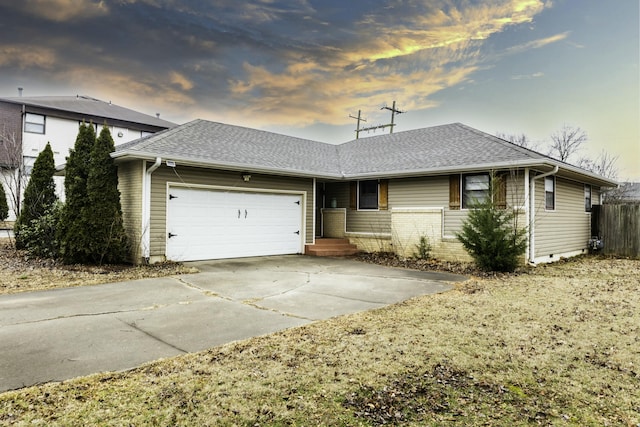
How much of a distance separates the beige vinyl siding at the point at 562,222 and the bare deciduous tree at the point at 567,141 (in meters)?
13.4

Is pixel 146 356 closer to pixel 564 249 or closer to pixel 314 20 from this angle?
pixel 314 20

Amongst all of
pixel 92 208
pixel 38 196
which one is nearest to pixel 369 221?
pixel 92 208

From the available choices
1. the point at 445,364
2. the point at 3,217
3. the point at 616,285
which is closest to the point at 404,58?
the point at 616,285

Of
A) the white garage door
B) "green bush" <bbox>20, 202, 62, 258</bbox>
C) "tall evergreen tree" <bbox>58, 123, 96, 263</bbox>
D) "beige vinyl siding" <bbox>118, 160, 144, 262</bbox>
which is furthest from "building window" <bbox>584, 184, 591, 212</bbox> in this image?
"green bush" <bbox>20, 202, 62, 258</bbox>

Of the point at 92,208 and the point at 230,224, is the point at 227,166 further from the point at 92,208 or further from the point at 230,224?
the point at 92,208

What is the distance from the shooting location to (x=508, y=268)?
9.22 metres

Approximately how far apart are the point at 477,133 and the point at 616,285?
21.4 feet

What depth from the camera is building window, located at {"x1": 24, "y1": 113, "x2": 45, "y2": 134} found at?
22672 millimetres

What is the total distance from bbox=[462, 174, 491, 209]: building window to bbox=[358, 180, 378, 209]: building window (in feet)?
10.3

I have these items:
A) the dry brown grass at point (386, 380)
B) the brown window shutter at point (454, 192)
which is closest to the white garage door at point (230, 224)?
the brown window shutter at point (454, 192)

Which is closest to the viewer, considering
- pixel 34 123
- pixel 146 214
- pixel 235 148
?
pixel 146 214

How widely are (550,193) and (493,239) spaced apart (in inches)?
166

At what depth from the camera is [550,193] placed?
38.2 ft

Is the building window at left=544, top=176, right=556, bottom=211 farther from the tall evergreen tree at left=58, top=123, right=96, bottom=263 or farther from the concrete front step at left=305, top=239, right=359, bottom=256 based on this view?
the tall evergreen tree at left=58, top=123, right=96, bottom=263
